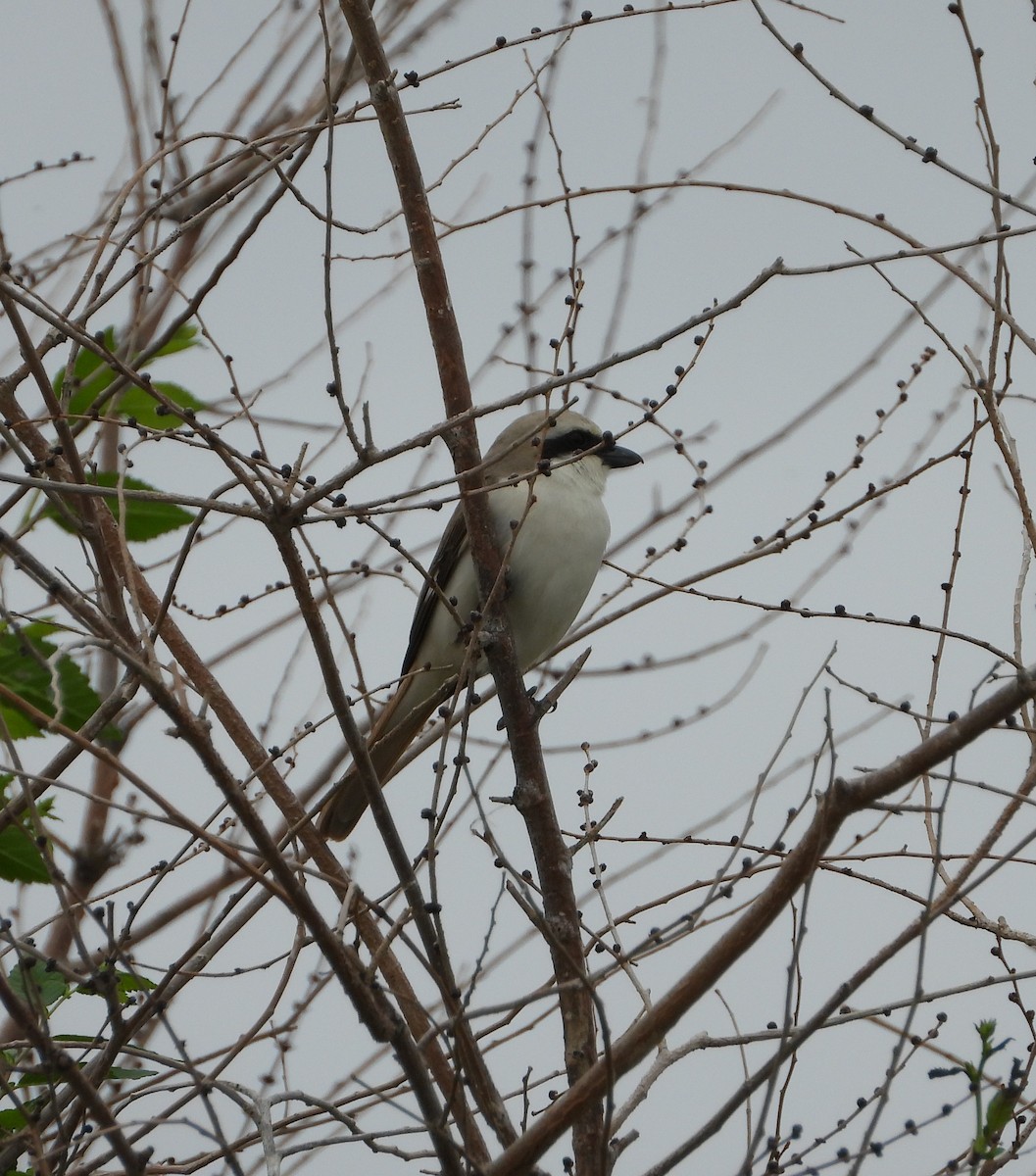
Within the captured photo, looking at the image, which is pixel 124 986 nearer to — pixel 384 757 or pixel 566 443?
pixel 384 757

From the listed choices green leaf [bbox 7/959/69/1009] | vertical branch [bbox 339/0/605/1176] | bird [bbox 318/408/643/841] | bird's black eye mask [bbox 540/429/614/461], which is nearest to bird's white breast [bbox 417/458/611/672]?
bird [bbox 318/408/643/841]

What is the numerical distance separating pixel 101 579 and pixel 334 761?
7.88ft

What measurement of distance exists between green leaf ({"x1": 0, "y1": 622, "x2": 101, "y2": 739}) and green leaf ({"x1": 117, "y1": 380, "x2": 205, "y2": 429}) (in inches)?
27.5

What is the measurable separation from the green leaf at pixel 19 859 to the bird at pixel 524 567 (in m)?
2.17

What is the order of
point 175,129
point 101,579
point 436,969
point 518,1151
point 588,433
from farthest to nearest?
point 588,433, point 175,129, point 101,579, point 436,969, point 518,1151

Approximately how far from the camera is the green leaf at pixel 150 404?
12.5 ft

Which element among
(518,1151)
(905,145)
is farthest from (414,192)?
A: (518,1151)

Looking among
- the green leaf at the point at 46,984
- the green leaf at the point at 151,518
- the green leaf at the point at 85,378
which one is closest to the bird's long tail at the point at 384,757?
the green leaf at the point at 151,518

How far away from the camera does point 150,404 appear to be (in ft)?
13.3

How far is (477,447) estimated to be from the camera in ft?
13.8

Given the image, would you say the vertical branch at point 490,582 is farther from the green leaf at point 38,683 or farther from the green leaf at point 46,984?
the green leaf at point 46,984

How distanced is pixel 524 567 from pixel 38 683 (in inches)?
100

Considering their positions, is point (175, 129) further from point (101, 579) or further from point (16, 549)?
point (16, 549)

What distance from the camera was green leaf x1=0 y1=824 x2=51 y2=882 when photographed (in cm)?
307
